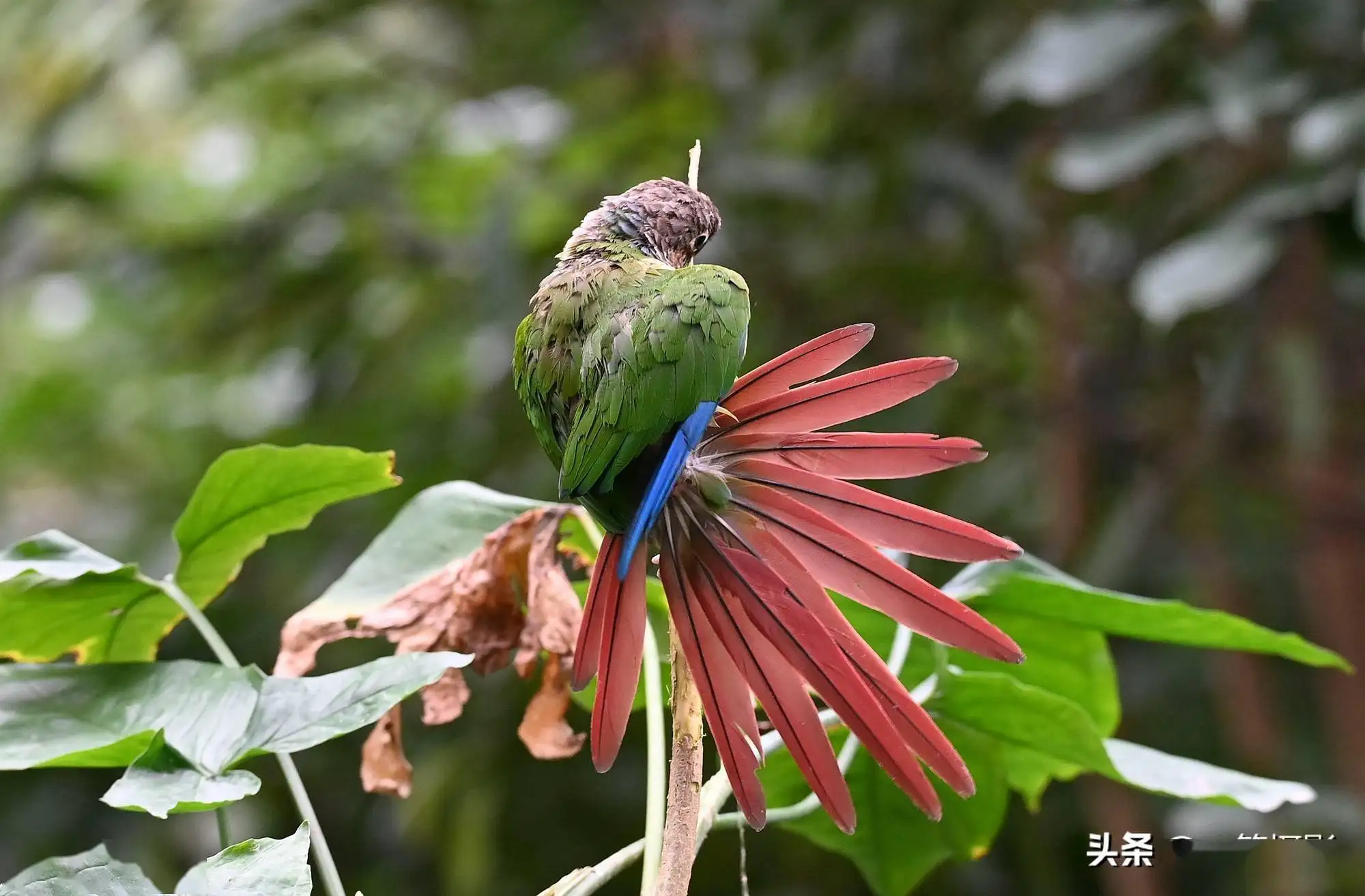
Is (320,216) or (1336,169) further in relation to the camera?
(320,216)

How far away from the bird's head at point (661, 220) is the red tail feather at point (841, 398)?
124 millimetres

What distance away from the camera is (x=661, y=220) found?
70cm

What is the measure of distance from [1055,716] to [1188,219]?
106 centimetres

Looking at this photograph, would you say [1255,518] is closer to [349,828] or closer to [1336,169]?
[1336,169]

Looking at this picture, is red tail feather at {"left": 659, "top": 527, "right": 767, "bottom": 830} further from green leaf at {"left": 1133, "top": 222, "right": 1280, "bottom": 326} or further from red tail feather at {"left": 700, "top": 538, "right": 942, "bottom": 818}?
green leaf at {"left": 1133, "top": 222, "right": 1280, "bottom": 326}

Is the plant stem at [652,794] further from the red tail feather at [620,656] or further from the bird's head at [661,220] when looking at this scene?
the bird's head at [661,220]

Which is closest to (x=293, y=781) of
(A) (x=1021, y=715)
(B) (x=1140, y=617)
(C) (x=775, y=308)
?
(A) (x=1021, y=715)

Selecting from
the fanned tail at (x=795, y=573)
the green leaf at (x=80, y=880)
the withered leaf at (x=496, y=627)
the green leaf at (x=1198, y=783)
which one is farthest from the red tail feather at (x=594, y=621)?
the green leaf at (x=1198, y=783)

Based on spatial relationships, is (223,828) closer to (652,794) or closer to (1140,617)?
(652,794)

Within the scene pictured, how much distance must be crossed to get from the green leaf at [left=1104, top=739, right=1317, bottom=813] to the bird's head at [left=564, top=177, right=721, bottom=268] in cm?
40

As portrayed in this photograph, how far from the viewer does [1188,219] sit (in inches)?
62.8

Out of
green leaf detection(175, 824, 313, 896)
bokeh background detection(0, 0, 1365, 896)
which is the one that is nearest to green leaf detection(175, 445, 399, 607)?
green leaf detection(175, 824, 313, 896)

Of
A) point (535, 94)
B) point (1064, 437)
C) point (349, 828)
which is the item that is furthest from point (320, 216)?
point (1064, 437)

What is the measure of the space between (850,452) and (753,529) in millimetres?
60
